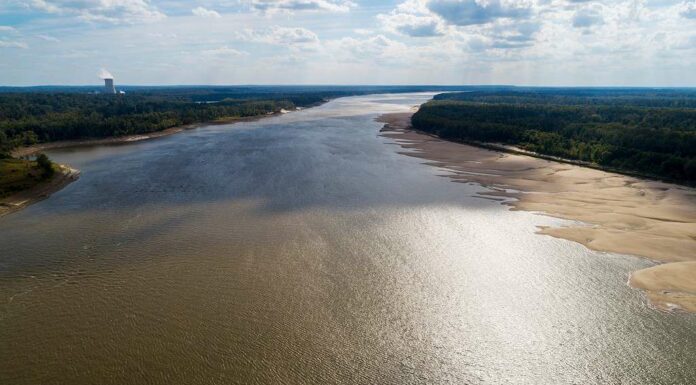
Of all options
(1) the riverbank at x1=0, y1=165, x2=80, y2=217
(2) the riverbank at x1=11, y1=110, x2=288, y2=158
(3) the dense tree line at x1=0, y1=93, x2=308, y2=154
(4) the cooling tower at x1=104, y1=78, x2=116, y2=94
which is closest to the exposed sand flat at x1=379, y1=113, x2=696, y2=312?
(1) the riverbank at x1=0, y1=165, x2=80, y2=217

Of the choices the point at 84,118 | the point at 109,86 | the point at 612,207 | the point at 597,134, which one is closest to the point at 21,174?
the point at 84,118

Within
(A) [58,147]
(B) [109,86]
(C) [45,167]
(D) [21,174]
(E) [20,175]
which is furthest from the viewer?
(B) [109,86]

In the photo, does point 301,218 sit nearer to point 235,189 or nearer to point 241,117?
point 235,189

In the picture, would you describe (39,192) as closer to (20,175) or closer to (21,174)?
(20,175)

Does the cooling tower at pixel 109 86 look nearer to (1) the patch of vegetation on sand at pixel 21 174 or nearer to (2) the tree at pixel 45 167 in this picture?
(1) the patch of vegetation on sand at pixel 21 174

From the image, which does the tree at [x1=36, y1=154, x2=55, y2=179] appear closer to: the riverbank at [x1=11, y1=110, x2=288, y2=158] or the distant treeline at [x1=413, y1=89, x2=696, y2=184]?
the riverbank at [x1=11, y1=110, x2=288, y2=158]

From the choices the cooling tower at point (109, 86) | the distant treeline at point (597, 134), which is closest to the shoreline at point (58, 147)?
the distant treeline at point (597, 134)
